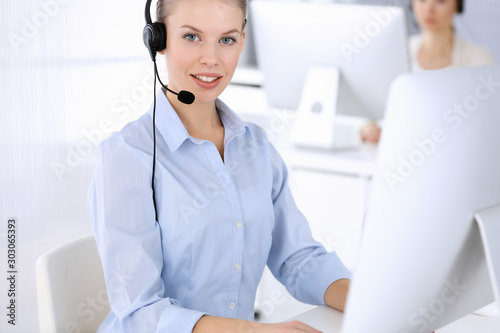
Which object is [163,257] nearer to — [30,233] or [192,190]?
[192,190]

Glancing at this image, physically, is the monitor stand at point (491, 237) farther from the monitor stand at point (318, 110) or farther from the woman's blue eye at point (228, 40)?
the monitor stand at point (318, 110)

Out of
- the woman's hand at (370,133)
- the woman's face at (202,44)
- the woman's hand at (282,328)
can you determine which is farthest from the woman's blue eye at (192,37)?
the woman's hand at (370,133)

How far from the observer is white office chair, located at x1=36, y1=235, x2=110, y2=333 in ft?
3.72

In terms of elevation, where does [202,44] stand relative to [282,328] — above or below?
above

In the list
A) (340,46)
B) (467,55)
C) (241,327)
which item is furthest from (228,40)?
(467,55)

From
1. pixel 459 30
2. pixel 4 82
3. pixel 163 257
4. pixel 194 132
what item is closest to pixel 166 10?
pixel 194 132

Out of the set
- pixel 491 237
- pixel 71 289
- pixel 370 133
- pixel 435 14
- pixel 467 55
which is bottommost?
pixel 71 289

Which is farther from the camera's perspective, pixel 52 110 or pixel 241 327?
pixel 52 110

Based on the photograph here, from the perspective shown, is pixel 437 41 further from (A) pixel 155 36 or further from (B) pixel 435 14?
(A) pixel 155 36

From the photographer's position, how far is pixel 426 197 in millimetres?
717

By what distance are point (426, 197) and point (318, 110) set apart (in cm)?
184

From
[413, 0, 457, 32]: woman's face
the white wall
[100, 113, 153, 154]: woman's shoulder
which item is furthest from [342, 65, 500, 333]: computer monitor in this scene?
[413, 0, 457, 32]: woman's face

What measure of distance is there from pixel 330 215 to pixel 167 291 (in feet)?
4.90

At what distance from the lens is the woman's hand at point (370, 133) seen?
2568 millimetres
